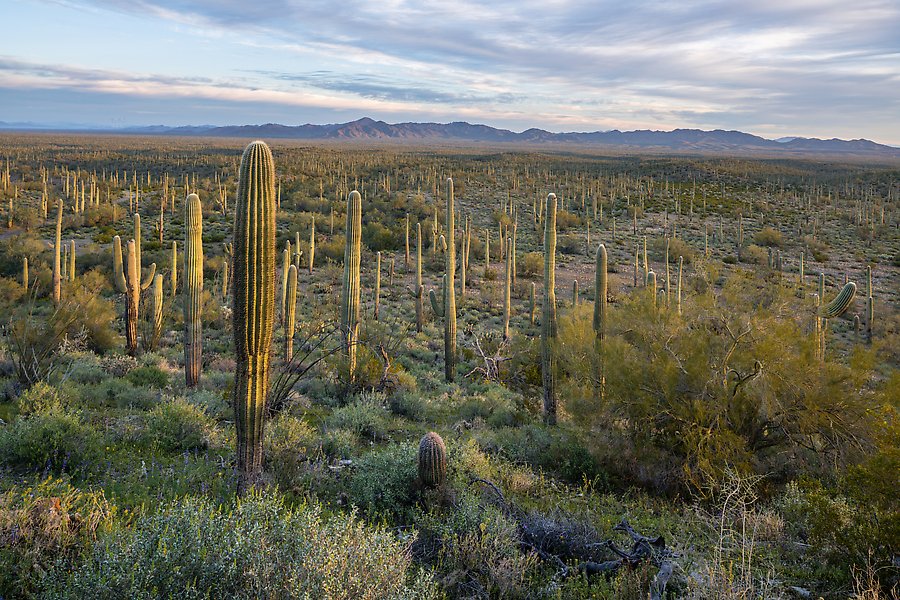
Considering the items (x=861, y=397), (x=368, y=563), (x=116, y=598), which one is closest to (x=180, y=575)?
(x=116, y=598)

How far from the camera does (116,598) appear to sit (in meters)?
3.49

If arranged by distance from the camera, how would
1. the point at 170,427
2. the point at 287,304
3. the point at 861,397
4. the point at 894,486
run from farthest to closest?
the point at 287,304 < the point at 170,427 < the point at 861,397 < the point at 894,486

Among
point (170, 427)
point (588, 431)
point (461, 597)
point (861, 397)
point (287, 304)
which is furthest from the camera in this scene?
point (287, 304)

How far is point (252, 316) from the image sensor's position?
6.49m

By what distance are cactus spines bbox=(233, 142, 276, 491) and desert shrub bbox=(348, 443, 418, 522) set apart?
45.2 inches

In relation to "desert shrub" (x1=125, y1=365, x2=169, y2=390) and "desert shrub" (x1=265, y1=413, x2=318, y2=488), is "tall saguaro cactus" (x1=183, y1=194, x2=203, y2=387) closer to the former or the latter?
"desert shrub" (x1=125, y1=365, x2=169, y2=390)

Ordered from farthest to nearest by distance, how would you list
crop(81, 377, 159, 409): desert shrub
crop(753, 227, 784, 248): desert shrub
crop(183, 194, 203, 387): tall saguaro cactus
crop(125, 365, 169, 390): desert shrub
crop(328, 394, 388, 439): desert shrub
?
1. crop(753, 227, 784, 248): desert shrub
2. crop(183, 194, 203, 387): tall saguaro cactus
3. crop(125, 365, 169, 390): desert shrub
4. crop(81, 377, 159, 409): desert shrub
5. crop(328, 394, 388, 439): desert shrub

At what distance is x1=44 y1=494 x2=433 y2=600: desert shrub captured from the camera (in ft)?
11.7

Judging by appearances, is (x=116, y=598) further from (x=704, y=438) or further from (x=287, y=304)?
(x=287, y=304)

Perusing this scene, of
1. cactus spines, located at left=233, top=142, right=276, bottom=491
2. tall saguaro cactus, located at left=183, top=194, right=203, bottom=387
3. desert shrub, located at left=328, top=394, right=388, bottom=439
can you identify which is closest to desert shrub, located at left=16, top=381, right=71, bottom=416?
cactus spines, located at left=233, top=142, right=276, bottom=491

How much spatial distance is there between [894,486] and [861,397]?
260cm

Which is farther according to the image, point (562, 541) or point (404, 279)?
point (404, 279)

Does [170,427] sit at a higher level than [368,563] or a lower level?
lower

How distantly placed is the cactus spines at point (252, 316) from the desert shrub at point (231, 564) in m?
2.28
